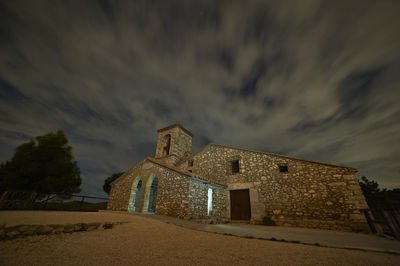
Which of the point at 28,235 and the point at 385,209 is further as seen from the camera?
the point at 385,209

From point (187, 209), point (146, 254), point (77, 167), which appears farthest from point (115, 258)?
point (77, 167)

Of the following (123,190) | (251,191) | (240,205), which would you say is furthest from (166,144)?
(251,191)

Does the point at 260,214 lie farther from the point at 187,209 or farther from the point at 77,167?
the point at 77,167

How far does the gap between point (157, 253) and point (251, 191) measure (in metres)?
9.09

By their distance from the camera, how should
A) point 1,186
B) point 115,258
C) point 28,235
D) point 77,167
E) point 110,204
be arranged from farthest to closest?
1. point 77,167
2. point 1,186
3. point 110,204
4. point 28,235
5. point 115,258

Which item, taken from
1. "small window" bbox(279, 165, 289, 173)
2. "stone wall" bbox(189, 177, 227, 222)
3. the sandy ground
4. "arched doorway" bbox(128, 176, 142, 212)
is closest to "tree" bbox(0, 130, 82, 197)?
"arched doorway" bbox(128, 176, 142, 212)

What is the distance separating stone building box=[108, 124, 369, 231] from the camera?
27.0 feet

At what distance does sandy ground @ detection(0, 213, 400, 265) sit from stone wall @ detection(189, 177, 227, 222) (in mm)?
4606

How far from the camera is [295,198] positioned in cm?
927

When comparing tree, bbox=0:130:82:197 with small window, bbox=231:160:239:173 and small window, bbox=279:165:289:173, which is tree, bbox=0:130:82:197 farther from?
small window, bbox=279:165:289:173

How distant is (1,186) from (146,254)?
746 inches

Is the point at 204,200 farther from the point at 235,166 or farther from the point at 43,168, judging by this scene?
the point at 43,168

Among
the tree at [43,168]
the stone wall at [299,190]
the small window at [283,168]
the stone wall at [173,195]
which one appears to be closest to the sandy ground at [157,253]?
the stone wall at [173,195]

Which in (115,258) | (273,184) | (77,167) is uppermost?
Result: (77,167)
